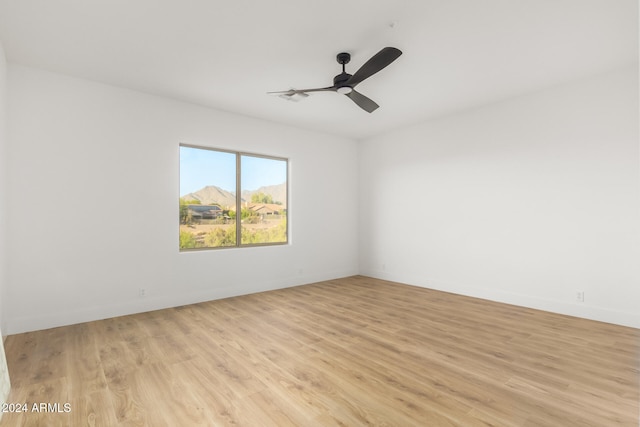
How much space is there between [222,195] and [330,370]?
3.34 metres

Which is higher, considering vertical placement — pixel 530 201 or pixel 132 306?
pixel 530 201

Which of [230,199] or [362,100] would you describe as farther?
[230,199]

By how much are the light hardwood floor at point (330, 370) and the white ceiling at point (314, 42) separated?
9.55 ft

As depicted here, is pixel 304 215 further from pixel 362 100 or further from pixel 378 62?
pixel 378 62

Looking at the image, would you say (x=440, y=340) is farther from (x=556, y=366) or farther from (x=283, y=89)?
(x=283, y=89)

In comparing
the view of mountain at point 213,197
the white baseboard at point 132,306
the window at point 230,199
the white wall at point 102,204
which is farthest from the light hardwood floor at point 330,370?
the view of mountain at point 213,197

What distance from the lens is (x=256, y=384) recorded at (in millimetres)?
2260

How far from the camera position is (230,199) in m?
4.99

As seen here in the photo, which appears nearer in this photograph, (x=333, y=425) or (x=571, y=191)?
(x=333, y=425)

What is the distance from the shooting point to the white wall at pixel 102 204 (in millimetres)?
3350

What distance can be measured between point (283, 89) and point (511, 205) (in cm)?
361

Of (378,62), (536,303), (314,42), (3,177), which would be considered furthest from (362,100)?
(3,177)

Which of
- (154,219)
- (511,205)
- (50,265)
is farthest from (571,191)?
(50,265)

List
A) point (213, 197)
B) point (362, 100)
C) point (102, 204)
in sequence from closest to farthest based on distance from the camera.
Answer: point (362, 100)
point (102, 204)
point (213, 197)
